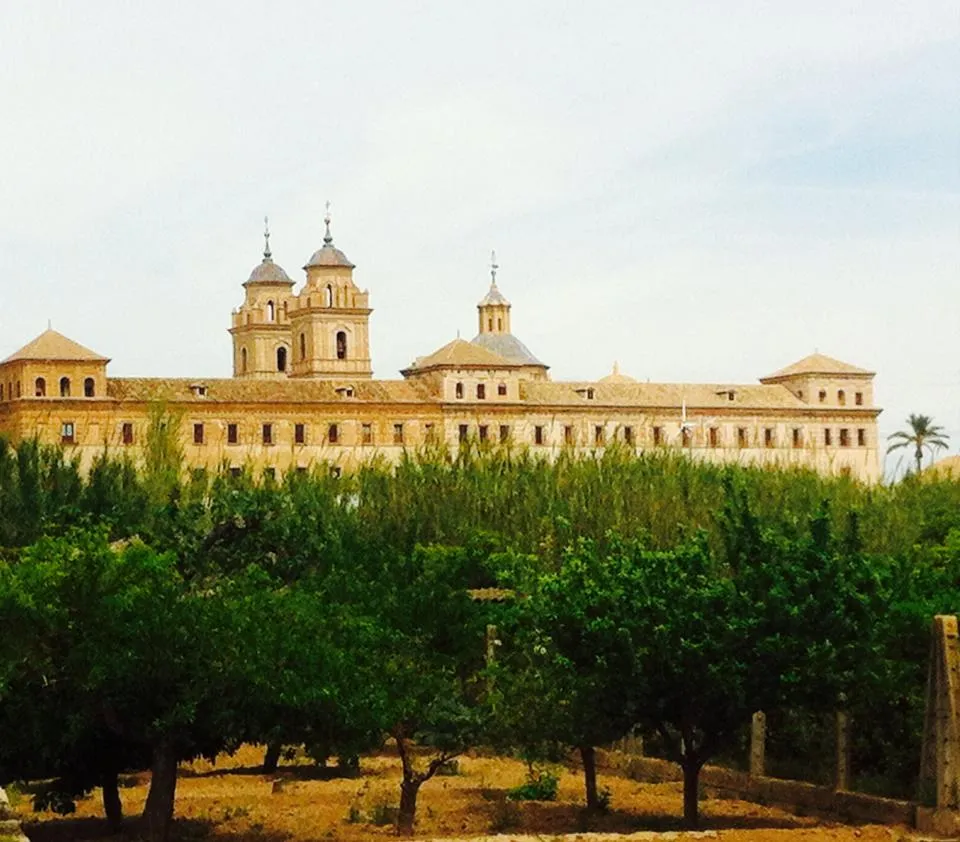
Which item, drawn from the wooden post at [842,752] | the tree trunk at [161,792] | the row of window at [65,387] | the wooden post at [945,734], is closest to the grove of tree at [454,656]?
the tree trunk at [161,792]

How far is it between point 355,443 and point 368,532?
49.2 meters

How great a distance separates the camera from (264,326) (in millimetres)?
99312

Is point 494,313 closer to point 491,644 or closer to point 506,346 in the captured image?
point 506,346

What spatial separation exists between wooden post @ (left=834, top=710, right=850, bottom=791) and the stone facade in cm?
5275

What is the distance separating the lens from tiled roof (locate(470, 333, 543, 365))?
104 m

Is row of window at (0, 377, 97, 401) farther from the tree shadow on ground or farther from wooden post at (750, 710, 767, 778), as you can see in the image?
wooden post at (750, 710, 767, 778)

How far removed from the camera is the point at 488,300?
106m

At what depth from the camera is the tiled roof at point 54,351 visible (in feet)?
265

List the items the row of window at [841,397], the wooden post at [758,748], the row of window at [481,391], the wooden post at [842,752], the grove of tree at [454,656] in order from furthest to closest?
the row of window at [841,397]
the row of window at [481,391]
the wooden post at [758,748]
the wooden post at [842,752]
the grove of tree at [454,656]

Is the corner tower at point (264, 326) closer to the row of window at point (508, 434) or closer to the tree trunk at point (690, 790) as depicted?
the row of window at point (508, 434)

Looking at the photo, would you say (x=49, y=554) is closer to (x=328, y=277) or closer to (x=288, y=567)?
(x=288, y=567)

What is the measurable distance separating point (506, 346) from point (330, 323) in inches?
516

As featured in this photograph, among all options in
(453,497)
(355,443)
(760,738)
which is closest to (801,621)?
(760,738)

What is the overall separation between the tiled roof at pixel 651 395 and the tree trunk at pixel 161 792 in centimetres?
6953
